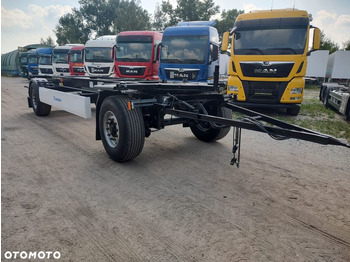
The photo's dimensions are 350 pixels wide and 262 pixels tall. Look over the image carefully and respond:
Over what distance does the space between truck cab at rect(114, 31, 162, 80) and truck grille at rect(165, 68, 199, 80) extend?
1504 mm

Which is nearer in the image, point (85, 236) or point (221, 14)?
point (85, 236)

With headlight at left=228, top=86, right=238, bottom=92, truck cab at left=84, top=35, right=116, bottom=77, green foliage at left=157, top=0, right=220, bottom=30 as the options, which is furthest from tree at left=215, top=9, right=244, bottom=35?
headlight at left=228, top=86, right=238, bottom=92

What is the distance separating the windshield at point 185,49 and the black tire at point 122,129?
6.37 meters

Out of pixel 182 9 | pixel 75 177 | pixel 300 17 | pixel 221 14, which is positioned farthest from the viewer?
pixel 221 14

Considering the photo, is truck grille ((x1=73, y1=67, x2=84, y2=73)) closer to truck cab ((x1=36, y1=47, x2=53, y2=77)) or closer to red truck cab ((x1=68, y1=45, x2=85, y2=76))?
red truck cab ((x1=68, y1=45, x2=85, y2=76))

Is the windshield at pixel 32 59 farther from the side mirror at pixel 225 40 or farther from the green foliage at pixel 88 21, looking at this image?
the green foliage at pixel 88 21

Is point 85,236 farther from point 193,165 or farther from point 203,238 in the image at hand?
point 193,165

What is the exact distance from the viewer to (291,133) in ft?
8.54

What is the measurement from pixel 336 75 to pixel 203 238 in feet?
76.8

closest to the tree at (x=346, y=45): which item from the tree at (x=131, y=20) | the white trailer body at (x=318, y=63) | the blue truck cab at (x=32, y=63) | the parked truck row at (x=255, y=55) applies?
the white trailer body at (x=318, y=63)

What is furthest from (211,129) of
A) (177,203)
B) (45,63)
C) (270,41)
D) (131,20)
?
(131,20)

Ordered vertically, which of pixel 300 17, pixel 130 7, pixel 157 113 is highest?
pixel 130 7

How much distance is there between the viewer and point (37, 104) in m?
8.02

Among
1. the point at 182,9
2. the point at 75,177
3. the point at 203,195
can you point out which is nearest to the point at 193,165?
the point at 203,195
